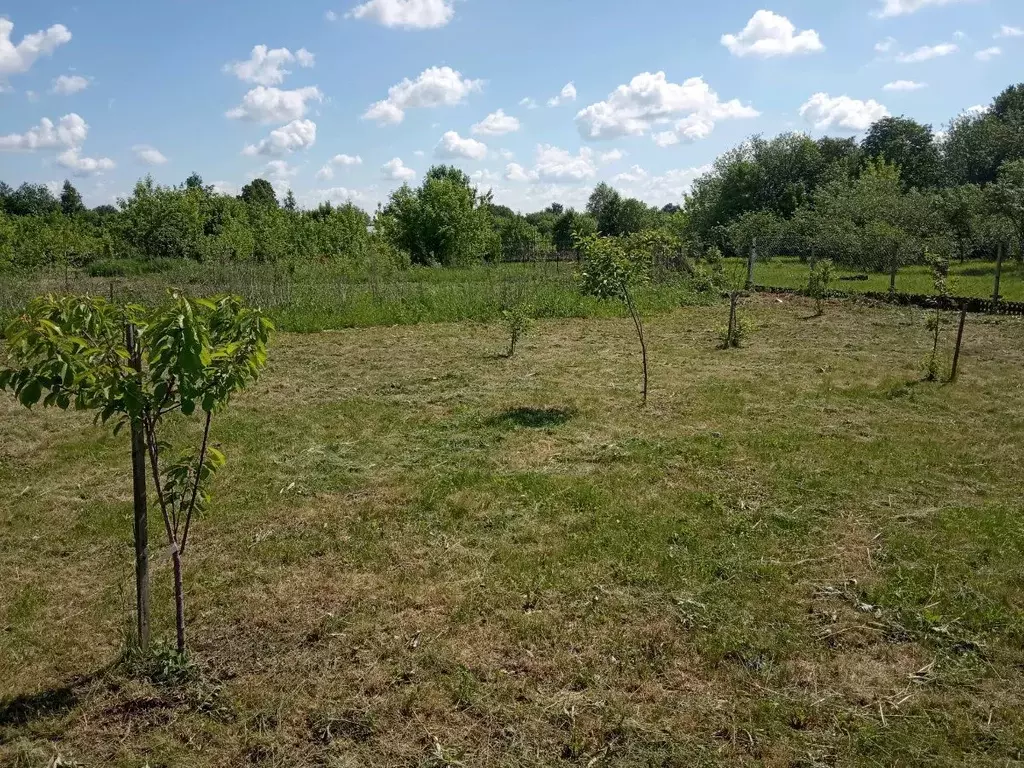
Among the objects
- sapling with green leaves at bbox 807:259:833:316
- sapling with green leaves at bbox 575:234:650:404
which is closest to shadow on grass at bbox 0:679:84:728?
sapling with green leaves at bbox 575:234:650:404

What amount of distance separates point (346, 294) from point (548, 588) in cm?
1504

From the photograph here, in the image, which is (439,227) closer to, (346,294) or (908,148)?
(346,294)

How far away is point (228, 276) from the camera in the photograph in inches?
688

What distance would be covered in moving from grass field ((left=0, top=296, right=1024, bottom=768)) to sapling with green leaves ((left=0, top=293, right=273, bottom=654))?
80cm

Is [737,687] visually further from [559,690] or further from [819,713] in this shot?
[559,690]

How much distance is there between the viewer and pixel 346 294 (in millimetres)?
18219

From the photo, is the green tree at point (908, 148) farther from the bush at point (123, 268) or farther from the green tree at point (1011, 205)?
the bush at point (123, 268)

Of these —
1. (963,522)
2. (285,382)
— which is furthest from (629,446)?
(285,382)

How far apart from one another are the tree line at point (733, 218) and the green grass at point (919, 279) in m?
0.76

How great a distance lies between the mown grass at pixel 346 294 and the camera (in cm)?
1627

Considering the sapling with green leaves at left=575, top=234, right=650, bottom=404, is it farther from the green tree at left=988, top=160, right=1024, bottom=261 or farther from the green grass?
the green tree at left=988, top=160, right=1024, bottom=261

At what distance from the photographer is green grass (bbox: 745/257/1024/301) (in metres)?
17.2

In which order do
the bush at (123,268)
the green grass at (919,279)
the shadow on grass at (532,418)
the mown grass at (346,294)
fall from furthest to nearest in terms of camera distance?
1. the bush at (123,268)
2. the green grass at (919,279)
3. the mown grass at (346,294)
4. the shadow on grass at (532,418)

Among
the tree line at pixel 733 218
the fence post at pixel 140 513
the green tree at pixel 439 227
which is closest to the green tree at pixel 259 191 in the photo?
the tree line at pixel 733 218
